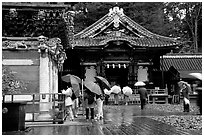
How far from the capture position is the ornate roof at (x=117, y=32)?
28453mm

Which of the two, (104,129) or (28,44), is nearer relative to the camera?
(104,129)

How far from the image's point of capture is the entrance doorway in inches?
1210

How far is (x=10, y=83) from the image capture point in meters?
12.2

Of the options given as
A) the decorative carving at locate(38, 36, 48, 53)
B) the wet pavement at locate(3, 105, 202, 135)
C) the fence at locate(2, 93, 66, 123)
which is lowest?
the wet pavement at locate(3, 105, 202, 135)

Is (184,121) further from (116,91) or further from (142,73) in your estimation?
(142,73)

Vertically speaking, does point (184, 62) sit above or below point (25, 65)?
above

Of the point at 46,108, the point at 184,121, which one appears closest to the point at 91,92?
the point at 46,108

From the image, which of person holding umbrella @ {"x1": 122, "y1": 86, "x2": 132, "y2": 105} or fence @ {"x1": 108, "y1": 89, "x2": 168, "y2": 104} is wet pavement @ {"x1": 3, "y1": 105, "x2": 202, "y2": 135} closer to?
person holding umbrella @ {"x1": 122, "y1": 86, "x2": 132, "y2": 105}

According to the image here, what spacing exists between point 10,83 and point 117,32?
696 inches

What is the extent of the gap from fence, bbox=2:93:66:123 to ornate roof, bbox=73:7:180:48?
51.8 feet

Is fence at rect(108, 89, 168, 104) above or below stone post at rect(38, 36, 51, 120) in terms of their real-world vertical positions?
below

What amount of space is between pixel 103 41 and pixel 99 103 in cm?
1457

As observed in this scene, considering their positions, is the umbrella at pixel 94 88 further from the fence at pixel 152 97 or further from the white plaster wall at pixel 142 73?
the white plaster wall at pixel 142 73

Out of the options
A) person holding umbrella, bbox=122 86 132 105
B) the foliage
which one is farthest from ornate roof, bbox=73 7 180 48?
the foliage
